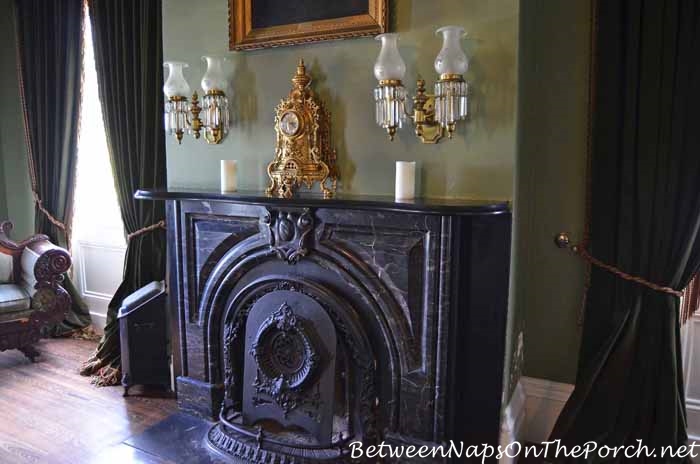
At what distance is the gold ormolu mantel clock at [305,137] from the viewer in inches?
92.3

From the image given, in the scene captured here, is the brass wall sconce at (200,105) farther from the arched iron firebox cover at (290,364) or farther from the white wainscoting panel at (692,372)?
the white wainscoting panel at (692,372)

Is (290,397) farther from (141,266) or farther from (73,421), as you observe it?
(141,266)

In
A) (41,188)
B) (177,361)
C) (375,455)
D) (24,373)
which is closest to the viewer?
(375,455)

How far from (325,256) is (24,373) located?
236cm

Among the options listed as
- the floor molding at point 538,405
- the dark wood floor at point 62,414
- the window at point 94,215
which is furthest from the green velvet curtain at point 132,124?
the floor molding at point 538,405

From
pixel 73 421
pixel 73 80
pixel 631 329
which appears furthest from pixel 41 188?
pixel 631 329

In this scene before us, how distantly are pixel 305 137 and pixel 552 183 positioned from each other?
1.18m

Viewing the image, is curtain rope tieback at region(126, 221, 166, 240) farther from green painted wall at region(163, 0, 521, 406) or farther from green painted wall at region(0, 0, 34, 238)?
green painted wall at region(0, 0, 34, 238)

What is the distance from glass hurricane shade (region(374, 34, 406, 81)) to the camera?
204 centimetres

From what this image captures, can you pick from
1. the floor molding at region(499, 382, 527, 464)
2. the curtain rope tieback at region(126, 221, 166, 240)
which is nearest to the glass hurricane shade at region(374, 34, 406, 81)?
the floor molding at region(499, 382, 527, 464)

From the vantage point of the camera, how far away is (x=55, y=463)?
7.52 ft

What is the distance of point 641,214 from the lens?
223cm

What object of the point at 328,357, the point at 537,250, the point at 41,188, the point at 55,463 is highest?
the point at 41,188

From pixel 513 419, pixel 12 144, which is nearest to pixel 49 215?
pixel 12 144
